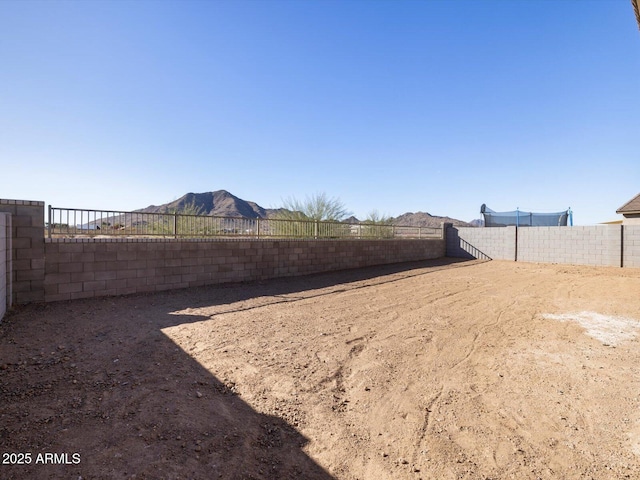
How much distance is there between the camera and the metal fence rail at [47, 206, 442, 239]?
5.82 meters

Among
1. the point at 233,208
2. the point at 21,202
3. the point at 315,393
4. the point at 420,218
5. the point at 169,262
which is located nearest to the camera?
the point at 315,393

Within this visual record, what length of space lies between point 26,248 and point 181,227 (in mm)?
2706

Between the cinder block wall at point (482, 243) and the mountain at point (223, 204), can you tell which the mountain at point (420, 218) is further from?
the cinder block wall at point (482, 243)

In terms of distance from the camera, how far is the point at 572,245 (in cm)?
1362

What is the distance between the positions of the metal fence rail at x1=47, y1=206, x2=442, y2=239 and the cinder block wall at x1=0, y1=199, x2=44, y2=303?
198 mm

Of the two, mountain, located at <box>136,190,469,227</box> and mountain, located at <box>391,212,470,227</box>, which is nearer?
mountain, located at <box>136,190,469,227</box>

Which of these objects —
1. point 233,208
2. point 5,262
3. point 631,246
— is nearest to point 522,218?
point 631,246

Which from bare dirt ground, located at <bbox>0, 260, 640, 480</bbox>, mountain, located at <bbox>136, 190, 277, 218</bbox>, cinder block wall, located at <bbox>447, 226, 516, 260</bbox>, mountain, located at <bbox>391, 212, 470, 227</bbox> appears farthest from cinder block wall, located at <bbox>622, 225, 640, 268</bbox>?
mountain, located at <bbox>136, 190, 277, 218</bbox>

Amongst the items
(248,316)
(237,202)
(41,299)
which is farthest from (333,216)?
(237,202)

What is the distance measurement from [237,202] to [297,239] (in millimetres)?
49127

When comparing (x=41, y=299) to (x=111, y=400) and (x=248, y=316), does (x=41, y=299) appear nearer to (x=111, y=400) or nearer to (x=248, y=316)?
(x=248, y=316)

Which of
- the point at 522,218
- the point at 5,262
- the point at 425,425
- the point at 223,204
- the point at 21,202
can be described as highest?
the point at 223,204

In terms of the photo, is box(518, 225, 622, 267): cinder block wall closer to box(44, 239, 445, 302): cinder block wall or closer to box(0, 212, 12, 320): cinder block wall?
box(44, 239, 445, 302): cinder block wall

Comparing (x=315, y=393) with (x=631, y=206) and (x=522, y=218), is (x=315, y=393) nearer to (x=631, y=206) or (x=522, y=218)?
(x=522, y=218)
